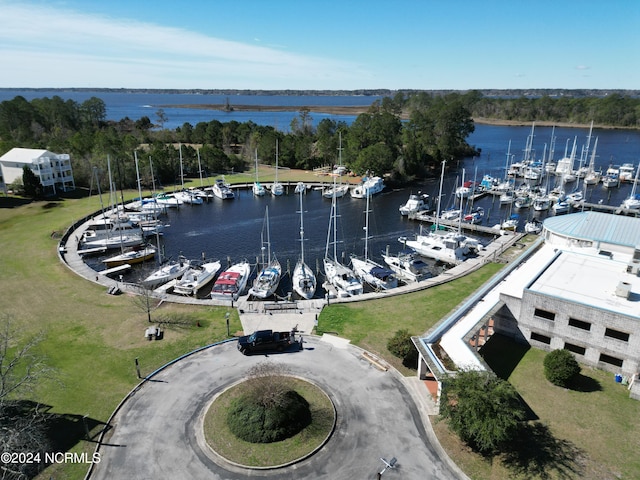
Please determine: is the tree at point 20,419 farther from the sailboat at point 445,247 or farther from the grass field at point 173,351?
the sailboat at point 445,247

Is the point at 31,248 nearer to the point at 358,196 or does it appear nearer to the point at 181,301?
the point at 181,301

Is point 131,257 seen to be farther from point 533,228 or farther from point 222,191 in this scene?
point 533,228

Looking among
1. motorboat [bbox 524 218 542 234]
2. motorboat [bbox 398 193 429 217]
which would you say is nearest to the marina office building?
motorboat [bbox 524 218 542 234]

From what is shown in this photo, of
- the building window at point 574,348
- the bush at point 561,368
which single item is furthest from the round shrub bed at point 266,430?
the building window at point 574,348

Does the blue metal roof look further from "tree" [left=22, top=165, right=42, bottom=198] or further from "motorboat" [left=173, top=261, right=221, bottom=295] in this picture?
"tree" [left=22, top=165, right=42, bottom=198]

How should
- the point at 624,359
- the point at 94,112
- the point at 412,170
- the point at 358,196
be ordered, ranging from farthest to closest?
the point at 94,112 → the point at 412,170 → the point at 358,196 → the point at 624,359

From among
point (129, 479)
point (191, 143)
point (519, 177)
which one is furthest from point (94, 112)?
point (129, 479)
